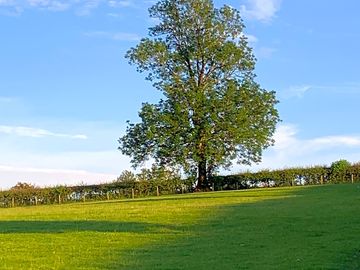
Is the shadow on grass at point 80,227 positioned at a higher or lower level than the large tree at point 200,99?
lower

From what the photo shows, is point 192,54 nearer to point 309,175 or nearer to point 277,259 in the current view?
point 309,175

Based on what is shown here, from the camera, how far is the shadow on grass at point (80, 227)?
23047mm

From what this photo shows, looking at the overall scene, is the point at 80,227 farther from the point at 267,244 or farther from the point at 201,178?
the point at 201,178

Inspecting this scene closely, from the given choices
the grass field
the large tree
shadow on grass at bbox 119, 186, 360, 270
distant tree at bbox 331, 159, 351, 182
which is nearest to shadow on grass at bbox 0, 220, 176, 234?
the grass field

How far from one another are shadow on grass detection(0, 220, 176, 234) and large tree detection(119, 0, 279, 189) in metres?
27.9

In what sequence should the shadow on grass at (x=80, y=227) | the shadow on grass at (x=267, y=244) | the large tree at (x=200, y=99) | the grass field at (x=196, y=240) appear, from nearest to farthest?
the shadow on grass at (x=267, y=244) → the grass field at (x=196, y=240) → the shadow on grass at (x=80, y=227) → the large tree at (x=200, y=99)

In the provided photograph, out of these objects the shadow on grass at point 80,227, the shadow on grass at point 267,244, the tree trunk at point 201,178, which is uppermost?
the tree trunk at point 201,178

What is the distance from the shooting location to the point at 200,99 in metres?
55.2

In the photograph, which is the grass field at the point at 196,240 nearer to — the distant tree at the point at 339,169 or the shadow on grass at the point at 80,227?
the shadow on grass at the point at 80,227

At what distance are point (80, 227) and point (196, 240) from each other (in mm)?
7074

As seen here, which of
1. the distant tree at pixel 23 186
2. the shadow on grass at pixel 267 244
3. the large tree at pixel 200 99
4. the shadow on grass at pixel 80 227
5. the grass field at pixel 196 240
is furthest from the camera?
the distant tree at pixel 23 186

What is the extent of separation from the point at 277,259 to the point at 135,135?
43185 mm

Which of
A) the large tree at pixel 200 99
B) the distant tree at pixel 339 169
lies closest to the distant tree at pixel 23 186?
the large tree at pixel 200 99

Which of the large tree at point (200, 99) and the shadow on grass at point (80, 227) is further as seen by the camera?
the large tree at point (200, 99)
